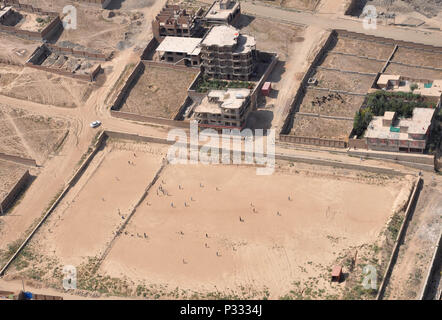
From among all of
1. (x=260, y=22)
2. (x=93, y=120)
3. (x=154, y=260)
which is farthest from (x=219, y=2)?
(x=154, y=260)

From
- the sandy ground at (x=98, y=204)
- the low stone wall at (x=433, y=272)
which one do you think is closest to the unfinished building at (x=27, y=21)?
the sandy ground at (x=98, y=204)

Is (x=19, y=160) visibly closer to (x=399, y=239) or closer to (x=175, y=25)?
(x=175, y=25)

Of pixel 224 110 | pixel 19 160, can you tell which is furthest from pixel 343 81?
pixel 19 160

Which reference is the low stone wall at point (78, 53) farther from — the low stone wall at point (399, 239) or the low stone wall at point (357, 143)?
the low stone wall at point (399, 239)

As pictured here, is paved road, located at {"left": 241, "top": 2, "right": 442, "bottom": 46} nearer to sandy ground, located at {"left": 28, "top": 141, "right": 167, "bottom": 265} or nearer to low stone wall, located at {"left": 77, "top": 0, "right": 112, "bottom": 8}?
low stone wall, located at {"left": 77, "top": 0, "right": 112, "bottom": 8}

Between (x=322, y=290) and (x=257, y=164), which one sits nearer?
(x=322, y=290)

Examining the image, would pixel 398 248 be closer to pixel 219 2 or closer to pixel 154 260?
pixel 154 260

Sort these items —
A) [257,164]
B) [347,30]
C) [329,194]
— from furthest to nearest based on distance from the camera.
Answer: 1. [347,30]
2. [257,164]
3. [329,194]
